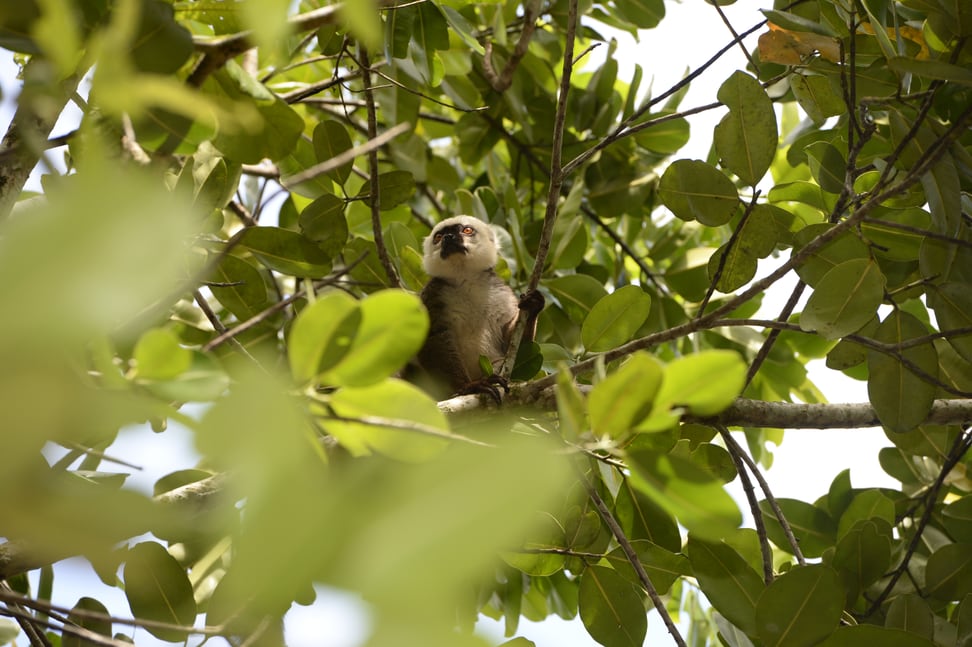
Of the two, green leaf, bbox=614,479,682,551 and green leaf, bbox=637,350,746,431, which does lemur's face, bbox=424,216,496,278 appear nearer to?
green leaf, bbox=614,479,682,551

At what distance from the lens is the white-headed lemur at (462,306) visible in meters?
4.86

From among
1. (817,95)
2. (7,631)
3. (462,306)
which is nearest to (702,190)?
(817,95)

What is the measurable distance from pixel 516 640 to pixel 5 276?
1305 millimetres

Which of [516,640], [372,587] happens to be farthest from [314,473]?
[516,640]

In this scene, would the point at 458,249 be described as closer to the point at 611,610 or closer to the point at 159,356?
the point at 611,610

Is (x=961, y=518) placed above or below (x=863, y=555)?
above

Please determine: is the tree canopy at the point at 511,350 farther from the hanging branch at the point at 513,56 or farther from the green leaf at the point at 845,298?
the hanging branch at the point at 513,56

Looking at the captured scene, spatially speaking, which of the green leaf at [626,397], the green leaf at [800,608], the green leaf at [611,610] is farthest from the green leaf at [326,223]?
the green leaf at [626,397]

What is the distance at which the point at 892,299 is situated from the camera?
2.45m

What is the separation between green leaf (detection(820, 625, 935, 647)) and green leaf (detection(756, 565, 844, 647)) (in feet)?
0.07

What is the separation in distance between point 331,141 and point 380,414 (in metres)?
1.97

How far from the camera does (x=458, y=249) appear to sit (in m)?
5.04

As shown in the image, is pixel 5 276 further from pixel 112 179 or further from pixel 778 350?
pixel 778 350

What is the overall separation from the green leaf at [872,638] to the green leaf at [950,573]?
997 mm
